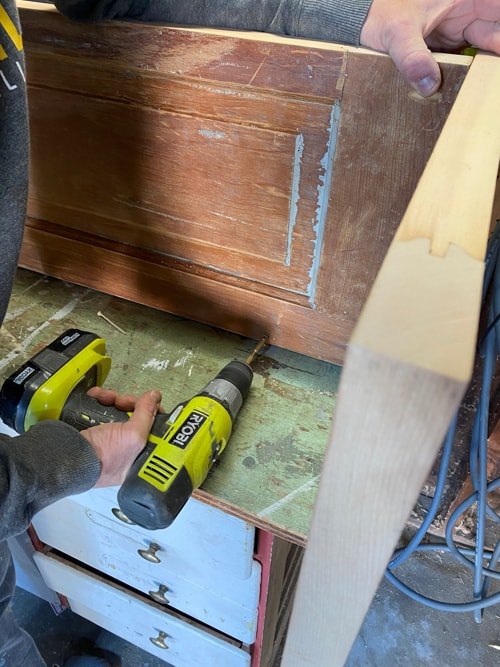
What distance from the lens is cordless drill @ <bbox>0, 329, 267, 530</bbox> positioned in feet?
1.81

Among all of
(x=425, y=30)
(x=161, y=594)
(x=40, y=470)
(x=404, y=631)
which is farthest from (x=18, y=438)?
(x=404, y=631)

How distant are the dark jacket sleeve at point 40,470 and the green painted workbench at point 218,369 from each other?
147 millimetres

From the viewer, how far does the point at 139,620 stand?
993 mm

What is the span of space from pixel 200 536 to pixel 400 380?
61 cm

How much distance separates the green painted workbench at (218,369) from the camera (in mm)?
596

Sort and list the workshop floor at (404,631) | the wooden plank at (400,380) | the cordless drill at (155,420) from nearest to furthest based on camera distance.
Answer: the wooden plank at (400,380), the cordless drill at (155,420), the workshop floor at (404,631)

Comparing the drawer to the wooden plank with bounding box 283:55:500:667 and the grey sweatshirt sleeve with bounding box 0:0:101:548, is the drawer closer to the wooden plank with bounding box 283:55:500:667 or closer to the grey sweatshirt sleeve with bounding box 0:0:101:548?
the grey sweatshirt sleeve with bounding box 0:0:101:548

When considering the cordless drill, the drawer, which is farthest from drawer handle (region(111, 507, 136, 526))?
the drawer

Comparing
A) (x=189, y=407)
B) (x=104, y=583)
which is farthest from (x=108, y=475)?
(x=104, y=583)

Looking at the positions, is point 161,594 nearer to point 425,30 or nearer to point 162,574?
point 162,574

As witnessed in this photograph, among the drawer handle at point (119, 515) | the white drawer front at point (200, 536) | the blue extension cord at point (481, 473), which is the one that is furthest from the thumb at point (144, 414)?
the blue extension cord at point (481, 473)

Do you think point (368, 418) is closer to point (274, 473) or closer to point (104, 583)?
point (274, 473)

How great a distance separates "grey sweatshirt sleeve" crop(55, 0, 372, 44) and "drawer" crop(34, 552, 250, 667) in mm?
970

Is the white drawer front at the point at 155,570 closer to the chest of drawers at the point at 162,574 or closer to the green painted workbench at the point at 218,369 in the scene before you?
the chest of drawers at the point at 162,574
